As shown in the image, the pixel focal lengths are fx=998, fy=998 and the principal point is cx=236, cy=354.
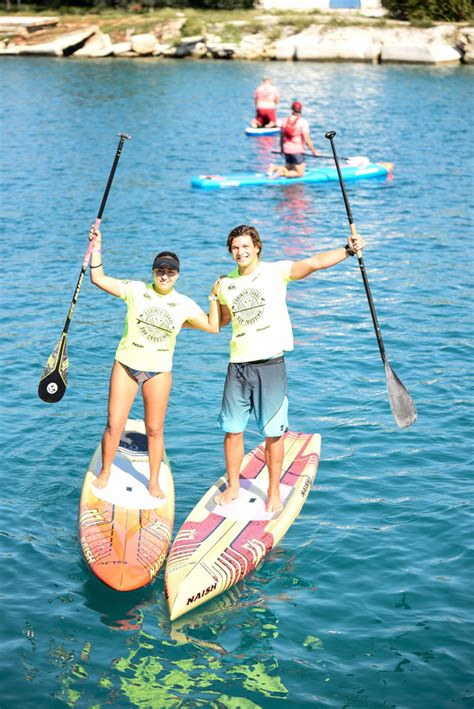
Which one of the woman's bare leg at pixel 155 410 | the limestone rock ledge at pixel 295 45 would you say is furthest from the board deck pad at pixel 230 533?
the limestone rock ledge at pixel 295 45

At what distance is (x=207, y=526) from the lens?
27.6 ft

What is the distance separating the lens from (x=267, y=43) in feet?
170

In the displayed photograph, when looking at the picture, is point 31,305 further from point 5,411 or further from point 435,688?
point 435,688

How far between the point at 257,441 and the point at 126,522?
2.90 m

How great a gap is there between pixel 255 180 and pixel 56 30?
32.1 m

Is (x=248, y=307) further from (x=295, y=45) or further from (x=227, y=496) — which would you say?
(x=295, y=45)

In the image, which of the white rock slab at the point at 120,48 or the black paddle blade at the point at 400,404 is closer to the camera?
the black paddle blade at the point at 400,404

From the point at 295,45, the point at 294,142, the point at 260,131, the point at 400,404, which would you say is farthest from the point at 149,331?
the point at 295,45

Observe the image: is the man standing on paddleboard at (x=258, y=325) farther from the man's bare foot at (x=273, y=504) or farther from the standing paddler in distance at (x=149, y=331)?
the man's bare foot at (x=273, y=504)

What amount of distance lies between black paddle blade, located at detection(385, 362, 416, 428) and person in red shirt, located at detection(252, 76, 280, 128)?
2306 centimetres

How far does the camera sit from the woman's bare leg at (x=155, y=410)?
8.43 meters

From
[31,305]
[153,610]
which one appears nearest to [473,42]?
[31,305]

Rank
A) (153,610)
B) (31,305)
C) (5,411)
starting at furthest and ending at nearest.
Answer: (31,305)
(5,411)
(153,610)

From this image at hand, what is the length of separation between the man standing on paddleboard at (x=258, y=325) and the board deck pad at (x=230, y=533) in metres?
0.75
